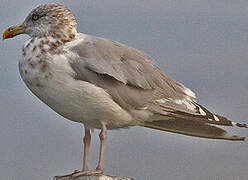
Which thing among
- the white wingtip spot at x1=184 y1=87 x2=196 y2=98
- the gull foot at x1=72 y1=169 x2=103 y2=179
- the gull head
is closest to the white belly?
the gull head

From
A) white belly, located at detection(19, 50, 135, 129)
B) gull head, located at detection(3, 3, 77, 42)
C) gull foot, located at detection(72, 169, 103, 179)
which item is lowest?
gull foot, located at detection(72, 169, 103, 179)

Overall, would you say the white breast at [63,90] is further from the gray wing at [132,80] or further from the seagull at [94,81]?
the gray wing at [132,80]

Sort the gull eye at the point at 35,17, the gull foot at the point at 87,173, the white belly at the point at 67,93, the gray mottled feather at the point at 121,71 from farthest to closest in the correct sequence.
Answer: the gull eye at the point at 35,17 → the gull foot at the point at 87,173 → the gray mottled feather at the point at 121,71 → the white belly at the point at 67,93

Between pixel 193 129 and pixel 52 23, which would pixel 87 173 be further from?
pixel 52 23

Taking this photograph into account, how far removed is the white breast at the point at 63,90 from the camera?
8055mm

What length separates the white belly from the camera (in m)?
8.05

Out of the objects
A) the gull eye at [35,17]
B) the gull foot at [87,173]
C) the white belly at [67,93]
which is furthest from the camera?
the gull eye at [35,17]

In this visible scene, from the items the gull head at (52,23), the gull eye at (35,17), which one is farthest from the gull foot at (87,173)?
the gull eye at (35,17)

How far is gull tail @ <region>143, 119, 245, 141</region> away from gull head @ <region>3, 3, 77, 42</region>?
6.31 ft

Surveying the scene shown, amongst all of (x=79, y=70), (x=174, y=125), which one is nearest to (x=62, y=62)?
(x=79, y=70)

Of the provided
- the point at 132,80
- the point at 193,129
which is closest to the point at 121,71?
the point at 132,80

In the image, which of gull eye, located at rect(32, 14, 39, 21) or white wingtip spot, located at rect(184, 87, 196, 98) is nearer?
gull eye, located at rect(32, 14, 39, 21)

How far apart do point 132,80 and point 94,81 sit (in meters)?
0.61

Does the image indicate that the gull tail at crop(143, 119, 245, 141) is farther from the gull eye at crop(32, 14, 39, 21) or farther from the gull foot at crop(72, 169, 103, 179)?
the gull eye at crop(32, 14, 39, 21)
